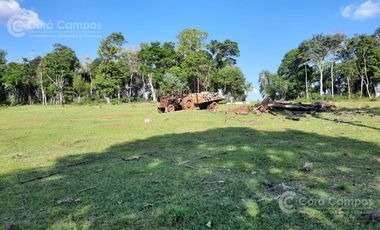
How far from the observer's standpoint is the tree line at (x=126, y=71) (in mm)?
64312

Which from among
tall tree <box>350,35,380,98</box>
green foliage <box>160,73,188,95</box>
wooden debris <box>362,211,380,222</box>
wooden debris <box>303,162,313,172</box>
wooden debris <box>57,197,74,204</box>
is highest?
tall tree <box>350,35,380,98</box>

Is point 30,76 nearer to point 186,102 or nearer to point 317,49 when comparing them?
point 186,102

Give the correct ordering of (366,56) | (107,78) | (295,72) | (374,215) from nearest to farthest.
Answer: (374,215), (107,78), (366,56), (295,72)

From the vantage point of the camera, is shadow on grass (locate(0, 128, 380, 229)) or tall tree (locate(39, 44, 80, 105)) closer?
shadow on grass (locate(0, 128, 380, 229))

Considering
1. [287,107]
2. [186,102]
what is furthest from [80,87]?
[287,107]

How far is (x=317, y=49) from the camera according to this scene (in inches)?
2726

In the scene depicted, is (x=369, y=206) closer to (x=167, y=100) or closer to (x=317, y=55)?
(x=167, y=100)

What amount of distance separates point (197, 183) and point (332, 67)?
69834mm

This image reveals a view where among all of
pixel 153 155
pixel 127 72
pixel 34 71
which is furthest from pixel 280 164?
pixel 34 71

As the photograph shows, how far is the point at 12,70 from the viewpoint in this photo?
242ft

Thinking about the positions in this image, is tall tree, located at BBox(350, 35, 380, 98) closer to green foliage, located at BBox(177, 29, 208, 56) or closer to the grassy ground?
green foliage, located at BBox(177, 29, 208, 56)

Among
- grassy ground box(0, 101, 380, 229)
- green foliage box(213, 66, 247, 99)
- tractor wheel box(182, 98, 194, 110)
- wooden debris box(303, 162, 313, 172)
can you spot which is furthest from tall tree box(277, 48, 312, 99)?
wooden debris box(303, 162, 313, 172)

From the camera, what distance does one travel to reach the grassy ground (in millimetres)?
4918

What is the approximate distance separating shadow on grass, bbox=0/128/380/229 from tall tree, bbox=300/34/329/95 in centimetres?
6283
